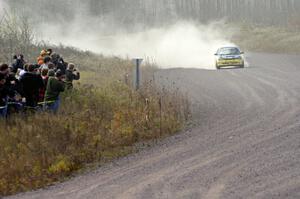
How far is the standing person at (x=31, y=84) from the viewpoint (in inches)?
587

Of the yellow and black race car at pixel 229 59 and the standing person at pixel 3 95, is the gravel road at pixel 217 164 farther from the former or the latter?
the yellow and black race car at pixel 229 59

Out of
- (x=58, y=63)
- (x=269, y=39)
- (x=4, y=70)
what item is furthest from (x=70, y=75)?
(x=269, y=39)

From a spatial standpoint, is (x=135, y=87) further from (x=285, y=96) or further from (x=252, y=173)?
(x=252, y=173)

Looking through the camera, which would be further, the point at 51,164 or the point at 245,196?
the point at 51,164

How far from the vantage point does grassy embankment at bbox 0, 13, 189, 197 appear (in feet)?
40.2

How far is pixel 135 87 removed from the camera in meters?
18.8

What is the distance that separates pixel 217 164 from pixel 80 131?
4.12 m

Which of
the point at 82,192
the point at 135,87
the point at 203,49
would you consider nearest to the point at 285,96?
the point at 135,87

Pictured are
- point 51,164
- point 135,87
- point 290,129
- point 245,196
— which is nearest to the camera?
point 245,196

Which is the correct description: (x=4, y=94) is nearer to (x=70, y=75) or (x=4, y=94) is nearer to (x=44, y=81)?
(x=44, y=81)

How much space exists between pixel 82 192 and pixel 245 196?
3084 millimetres

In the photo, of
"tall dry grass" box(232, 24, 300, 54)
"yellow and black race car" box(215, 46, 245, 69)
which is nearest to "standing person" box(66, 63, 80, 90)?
"yellow and black race car" box(215, 46, 245, 69)

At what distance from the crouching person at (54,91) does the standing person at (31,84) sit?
0.85ft

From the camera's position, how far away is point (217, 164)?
35.9 ft
